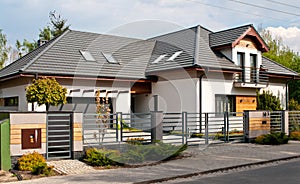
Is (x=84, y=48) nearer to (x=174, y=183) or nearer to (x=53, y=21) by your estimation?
(x=174, y=183)

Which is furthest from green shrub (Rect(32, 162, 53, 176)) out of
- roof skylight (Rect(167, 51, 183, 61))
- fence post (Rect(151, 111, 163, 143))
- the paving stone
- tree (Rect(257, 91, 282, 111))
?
tree (Rect(257, 91, 282, 111))

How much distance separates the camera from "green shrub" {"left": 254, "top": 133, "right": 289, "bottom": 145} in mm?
16125

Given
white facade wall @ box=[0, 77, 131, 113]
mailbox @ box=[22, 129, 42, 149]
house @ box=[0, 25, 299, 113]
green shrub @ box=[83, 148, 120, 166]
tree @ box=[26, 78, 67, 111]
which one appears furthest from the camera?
house @ box=[0, 25, 299, 113]

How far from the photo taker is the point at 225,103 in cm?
2192

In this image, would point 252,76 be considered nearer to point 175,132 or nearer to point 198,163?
point 175,132

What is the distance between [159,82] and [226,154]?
9.88 meters

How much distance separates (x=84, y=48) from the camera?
22.6 m

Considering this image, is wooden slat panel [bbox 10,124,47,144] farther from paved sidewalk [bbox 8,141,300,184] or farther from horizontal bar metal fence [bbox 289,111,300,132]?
horizontal bar metal fence [bbox 289,111,300,132]

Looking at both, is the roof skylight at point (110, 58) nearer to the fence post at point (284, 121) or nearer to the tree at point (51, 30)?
the fence post at point (284, 121)

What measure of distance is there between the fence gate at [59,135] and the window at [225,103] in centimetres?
1168

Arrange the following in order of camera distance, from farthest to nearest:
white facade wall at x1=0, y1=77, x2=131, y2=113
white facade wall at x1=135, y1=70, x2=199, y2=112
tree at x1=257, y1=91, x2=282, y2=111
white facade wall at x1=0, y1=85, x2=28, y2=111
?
1. tree at x1=257, y1=91, x2=282, y2=111
2. white facade wall at x1=135, y1=70, x2=199, y2=112
3. white facade wall at x1=0, y1=77, x2=131, y2=113
4. white facade wall at x1=0, y1=85, x2=28, y2=111

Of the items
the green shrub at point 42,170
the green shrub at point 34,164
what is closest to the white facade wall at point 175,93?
the green shrub at point 34,164

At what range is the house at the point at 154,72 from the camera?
19828 millimetres

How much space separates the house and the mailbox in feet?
22.4
